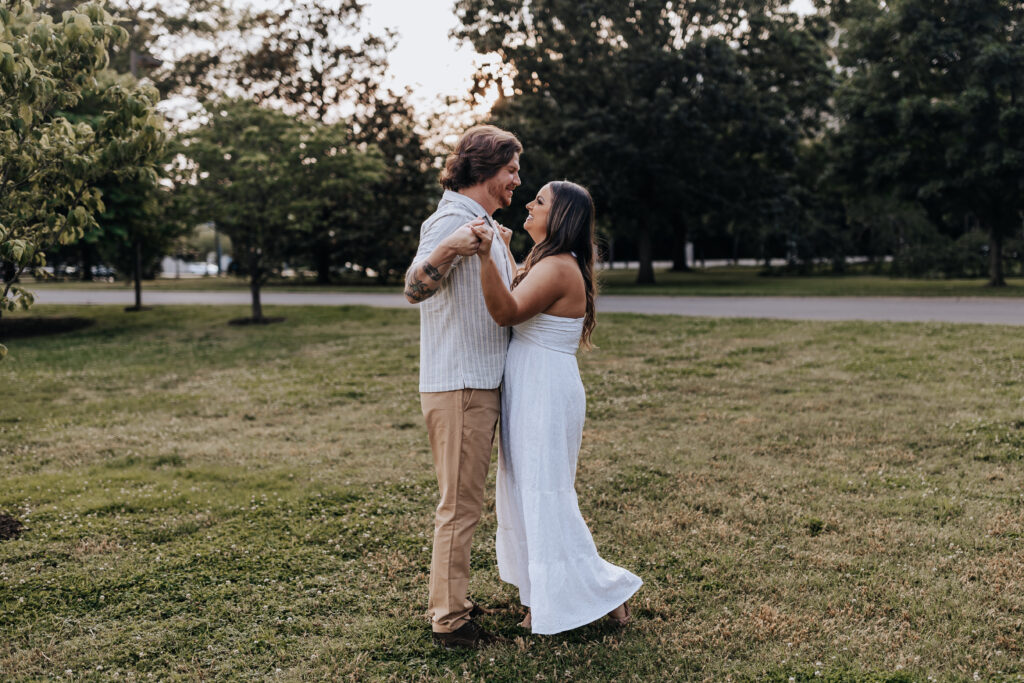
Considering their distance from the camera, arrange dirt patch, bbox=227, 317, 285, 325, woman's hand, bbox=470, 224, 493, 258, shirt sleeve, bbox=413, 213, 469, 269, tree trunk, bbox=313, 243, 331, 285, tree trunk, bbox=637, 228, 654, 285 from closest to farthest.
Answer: woman's hand, bbox=470, 224, 493, 258 < shirt sleeve, bbox=413, 213, 469, 269 < dirt patch, bbox=227, 317, 285, 325 < tree trunk, bbox=637, 228, 654, 285 < tree trunk, bbox=313, 243, 331, 285

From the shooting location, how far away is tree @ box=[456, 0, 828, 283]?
25547mm

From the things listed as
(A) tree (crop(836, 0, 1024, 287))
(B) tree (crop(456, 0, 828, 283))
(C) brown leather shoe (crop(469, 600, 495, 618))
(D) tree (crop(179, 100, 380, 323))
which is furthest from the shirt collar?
(B) tree (crop(456, 0, 828, 283))

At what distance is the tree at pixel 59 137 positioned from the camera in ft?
14.5

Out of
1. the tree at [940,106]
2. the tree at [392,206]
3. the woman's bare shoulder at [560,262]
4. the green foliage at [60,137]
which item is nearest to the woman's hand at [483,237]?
the woman's bare shoulder at [560,262]

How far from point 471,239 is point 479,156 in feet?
1.61

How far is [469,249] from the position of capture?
323 cm

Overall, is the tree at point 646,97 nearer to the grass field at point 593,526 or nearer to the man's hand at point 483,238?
the grass field at point 593,526

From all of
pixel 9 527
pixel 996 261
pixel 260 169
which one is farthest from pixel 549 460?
pixel 996 261

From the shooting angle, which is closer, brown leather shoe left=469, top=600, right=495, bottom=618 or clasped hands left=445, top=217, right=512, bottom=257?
clasped hands left=445, top=217, right=512, bottom=257

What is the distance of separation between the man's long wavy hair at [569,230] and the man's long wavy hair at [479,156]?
28 centimetres

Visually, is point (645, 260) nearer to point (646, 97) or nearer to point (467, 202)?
point (646, 97)

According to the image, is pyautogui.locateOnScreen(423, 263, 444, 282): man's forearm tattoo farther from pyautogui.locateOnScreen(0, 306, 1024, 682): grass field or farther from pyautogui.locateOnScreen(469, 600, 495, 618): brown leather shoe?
pyautogui.locateOnScreen(0, 306, 1024, 682): grass field

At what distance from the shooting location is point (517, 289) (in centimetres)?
353

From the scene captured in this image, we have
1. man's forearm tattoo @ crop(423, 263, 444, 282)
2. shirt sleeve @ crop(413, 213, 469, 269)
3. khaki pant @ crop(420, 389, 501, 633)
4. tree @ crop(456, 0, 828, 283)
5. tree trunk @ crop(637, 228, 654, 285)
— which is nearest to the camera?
man's forearm tattoo @ crop(423, 263, 444, 282)
